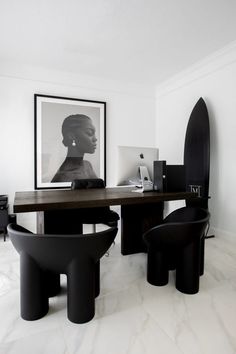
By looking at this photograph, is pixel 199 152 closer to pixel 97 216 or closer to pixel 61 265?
pixel 97 216

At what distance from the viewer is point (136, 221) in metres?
2.64

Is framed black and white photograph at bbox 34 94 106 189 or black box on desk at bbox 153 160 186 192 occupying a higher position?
framed black and white photograph at bbox 34 94 106 189

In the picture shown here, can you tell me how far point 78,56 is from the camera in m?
3.44

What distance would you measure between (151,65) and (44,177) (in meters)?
2.58

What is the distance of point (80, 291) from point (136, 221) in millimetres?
1278

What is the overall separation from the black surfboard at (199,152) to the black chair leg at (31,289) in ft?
7.93

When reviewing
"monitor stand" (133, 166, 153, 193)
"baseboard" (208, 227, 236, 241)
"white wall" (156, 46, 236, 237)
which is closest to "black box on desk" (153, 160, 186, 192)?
"monitor stand" (133, 166, 153, 193)

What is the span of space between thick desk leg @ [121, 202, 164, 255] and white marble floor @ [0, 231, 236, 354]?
1.75 ft

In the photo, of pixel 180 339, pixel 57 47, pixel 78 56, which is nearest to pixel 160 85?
pixel 78 56

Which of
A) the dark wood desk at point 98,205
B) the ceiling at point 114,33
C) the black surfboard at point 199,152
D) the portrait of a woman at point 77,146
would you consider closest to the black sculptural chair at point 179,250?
the dark wood desk at point 98,205

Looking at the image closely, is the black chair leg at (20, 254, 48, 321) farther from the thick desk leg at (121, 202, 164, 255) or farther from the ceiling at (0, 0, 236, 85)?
the ceiling at (0, 0, 236, 85)

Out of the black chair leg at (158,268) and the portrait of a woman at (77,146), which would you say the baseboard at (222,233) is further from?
the portrait of a woman at (77,146)

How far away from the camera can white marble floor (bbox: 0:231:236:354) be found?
1318 mm

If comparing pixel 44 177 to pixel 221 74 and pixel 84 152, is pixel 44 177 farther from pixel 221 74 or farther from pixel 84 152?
pixel 221 74
